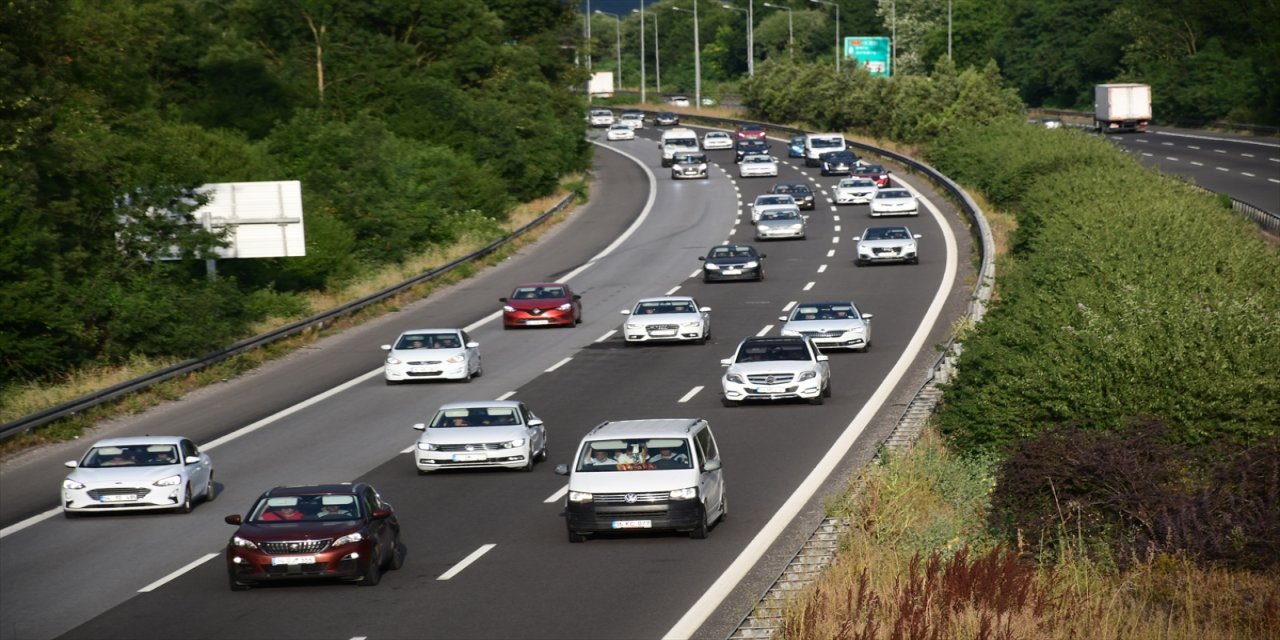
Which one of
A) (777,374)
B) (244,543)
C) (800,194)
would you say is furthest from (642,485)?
(800,194)

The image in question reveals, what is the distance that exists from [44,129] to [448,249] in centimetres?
1986

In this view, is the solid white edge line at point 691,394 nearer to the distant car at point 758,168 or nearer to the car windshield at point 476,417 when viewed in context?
the car windshield at point 476,417

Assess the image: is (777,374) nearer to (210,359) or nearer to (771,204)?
(210,359)

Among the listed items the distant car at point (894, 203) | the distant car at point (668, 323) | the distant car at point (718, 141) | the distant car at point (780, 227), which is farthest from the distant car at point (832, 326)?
the distant car at point (718, 141)

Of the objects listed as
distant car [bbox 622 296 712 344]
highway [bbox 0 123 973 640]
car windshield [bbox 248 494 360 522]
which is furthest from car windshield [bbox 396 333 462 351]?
car windshield [bbox 248 494 360 522]

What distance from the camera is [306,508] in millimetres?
20234

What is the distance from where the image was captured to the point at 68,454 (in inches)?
1213

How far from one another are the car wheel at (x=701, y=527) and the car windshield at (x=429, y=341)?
677 inches

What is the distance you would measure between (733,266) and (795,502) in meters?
Answer: 29.8

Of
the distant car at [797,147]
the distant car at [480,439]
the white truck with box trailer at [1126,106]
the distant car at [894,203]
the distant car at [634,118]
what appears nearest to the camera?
the distant car at [480,439]

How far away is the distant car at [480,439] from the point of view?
27.5 m

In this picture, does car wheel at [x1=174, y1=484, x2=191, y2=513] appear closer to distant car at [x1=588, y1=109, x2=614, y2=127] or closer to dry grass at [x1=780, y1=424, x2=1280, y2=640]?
dry grass at [x1=780, y1=424, x2=1280, y2=640]

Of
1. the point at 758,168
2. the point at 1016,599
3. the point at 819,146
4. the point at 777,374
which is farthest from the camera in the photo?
the point at 819,146

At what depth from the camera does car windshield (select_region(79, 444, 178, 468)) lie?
25641mm
